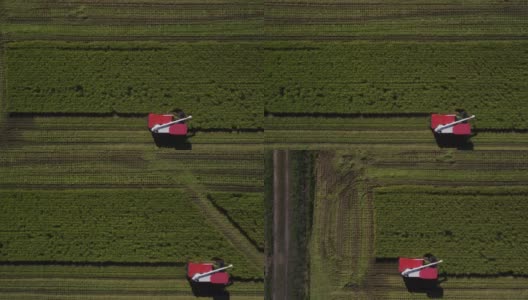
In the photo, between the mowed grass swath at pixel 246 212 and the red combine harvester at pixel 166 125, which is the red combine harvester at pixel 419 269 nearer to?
the mowed grass swath at pixel 246 212

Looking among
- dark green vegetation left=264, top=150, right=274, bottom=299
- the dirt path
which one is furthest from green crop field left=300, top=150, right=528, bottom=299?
dark green vegetation left=264, top=150, right=274, bottom=299

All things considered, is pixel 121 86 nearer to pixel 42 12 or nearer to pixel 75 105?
pixel 75 105

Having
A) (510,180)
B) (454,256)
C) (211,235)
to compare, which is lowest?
(454,256)

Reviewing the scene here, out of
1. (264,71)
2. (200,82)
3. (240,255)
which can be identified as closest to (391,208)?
(240,255)

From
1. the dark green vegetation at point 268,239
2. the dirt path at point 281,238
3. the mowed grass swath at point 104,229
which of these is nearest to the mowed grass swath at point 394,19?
the dirt path at point 281,238

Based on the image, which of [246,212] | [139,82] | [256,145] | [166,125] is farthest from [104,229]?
[256,145]

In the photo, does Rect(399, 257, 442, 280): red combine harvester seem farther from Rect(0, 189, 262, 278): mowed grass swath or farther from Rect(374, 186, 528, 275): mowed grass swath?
Rect(0, 189, 262, 278): mowed grass swath
